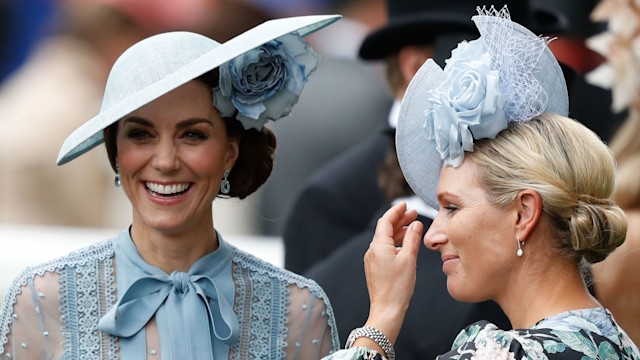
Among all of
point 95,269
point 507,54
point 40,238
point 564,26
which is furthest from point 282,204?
point 507,54

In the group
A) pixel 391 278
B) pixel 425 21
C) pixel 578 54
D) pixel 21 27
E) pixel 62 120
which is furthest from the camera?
pixel 21 27

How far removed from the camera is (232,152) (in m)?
3.88

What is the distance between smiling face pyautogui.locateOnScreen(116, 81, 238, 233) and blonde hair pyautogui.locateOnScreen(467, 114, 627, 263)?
2.58 feet

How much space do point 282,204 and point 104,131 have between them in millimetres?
3220

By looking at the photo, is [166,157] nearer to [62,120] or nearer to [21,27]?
[62,120]

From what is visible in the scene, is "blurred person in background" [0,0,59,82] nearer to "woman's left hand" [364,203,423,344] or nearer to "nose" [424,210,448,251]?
"woman's left hand" [364,203,423,344]

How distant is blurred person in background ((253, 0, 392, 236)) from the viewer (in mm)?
6777

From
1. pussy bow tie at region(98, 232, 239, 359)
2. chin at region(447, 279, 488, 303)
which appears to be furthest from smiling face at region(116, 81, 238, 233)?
chin at region(447, 279, 488, 303)

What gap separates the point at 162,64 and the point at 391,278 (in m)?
0.78

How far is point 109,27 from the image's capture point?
7207mm

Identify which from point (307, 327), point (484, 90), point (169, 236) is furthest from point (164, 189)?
point (484, 90)

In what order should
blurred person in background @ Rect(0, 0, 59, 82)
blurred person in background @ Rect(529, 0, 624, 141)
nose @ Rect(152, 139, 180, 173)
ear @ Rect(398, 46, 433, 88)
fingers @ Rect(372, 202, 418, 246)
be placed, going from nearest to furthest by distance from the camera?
1. fingers @ Rect(372, 202, 418, 246)
2. nose @ Rect(152, 139, 180, 173)
3. ear @ Rect(398, 46, 433, 88)
4. blurred person in background @ Rect(529, 0, 624, 141)
5. blurred person in background @ Rect(0, 0, 59, 82)

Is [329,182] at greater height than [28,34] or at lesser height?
lesser

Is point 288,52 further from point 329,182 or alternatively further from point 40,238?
point 40,238
